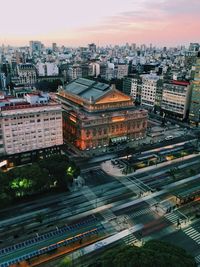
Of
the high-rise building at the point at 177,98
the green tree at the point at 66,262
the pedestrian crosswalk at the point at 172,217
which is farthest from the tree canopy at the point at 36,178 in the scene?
Answer: the high-rise building at the point at 177,98

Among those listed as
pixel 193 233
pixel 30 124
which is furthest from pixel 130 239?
pixel 30 124

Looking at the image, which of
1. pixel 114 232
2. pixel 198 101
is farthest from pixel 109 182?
pixel 198 101

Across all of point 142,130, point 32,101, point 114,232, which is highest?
point 32,101

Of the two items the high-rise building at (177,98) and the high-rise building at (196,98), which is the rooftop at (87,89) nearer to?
the high-rise building at (177,98)

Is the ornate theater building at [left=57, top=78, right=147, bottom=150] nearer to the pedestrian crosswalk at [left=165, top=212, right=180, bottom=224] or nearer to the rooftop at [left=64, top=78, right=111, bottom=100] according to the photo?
the rooftop at [left=64, top=78, right=111, bottom=100]

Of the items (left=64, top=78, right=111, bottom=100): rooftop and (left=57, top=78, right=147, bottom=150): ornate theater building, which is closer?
(left=57, top=78, right=147, bottom=150): ornate theater building

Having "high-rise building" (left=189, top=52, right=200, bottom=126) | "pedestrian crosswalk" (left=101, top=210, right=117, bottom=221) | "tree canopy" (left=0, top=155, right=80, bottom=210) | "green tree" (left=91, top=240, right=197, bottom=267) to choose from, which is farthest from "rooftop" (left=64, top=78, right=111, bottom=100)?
Answer: "green tree" (left=91, top=240, right=197, bottom=267)

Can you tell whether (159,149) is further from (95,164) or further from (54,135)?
(54,135)
